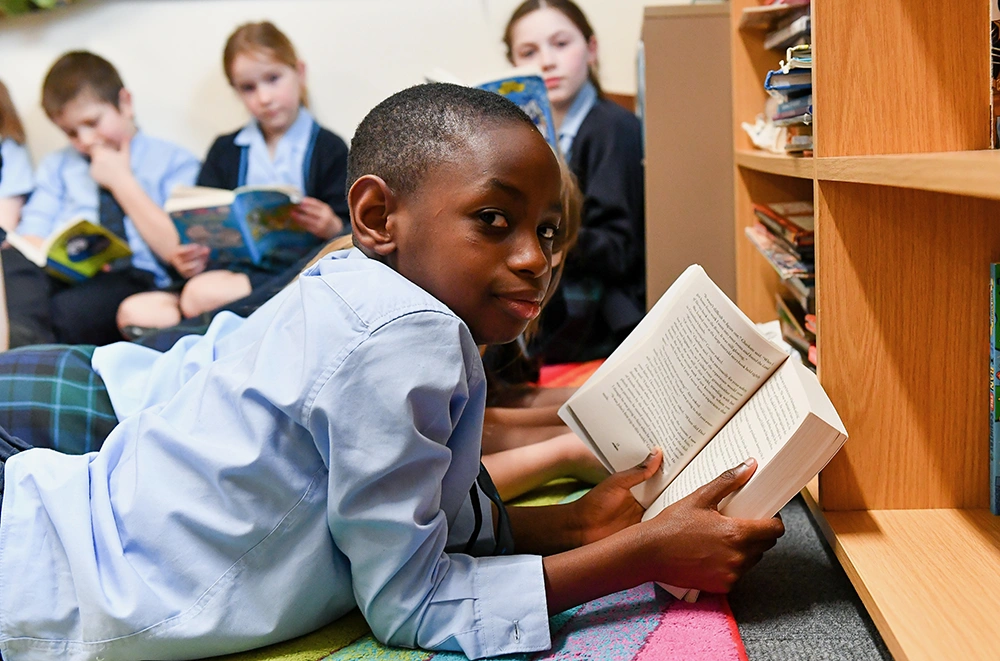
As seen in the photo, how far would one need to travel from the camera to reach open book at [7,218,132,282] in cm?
204

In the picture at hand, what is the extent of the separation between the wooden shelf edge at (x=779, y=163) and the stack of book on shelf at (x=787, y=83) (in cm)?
3

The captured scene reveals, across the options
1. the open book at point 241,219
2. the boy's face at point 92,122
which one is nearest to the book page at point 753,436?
the open book at point 241,219

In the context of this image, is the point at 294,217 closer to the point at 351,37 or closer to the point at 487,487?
the point at 351,37

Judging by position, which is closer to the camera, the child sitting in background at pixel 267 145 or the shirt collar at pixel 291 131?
the child sitting in background at pixel 267 145

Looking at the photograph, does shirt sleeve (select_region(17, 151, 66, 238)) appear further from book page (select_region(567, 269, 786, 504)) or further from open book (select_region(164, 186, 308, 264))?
book page (select_region(567, 269, 786, 504))

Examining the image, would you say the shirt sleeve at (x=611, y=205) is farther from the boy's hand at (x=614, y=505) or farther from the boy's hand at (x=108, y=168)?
the boy's hand at (x=108, y=168)

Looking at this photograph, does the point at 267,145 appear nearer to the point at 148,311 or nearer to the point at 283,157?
the point at 283,157

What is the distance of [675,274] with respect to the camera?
1729 mm

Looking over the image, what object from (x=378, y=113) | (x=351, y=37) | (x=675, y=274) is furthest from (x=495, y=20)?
(x=378, y=113)

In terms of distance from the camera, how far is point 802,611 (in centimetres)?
82

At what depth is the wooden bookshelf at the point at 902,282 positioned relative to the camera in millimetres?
803

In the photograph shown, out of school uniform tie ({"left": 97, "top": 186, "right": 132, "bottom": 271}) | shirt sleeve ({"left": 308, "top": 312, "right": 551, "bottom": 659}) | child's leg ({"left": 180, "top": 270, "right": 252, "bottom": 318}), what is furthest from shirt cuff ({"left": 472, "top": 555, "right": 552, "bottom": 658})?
school uniform tie ({"left": 97, "top": 186, "right": 132, "bottom": 271})

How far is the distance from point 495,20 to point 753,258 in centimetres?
115

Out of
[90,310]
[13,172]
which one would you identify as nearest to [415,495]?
[90,310]
